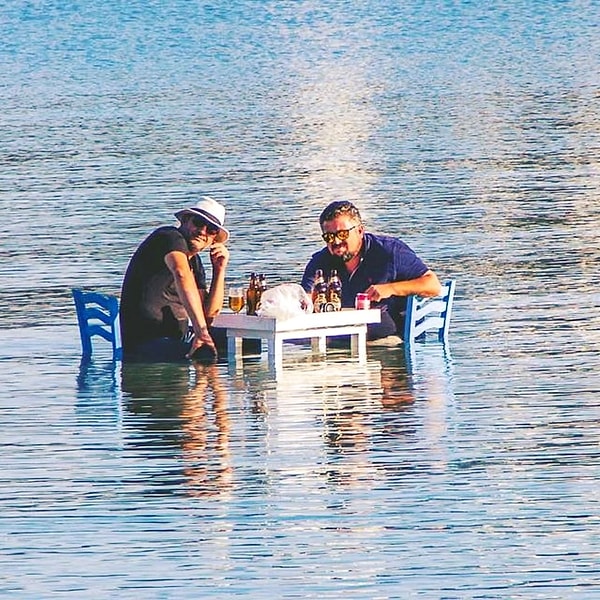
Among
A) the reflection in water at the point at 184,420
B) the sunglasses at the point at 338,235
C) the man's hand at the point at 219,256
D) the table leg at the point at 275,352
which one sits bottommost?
the reflection in water at the point at 184,420

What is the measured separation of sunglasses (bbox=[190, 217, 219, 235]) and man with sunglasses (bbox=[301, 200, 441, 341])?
692 mm

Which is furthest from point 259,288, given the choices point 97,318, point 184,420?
point 184,420

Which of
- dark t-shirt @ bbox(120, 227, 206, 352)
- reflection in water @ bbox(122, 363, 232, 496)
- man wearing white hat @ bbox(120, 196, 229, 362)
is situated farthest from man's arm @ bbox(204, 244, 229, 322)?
reflection in water @ bbox(122, 363, 232, 496)

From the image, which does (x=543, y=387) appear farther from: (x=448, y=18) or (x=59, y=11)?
(x=59, y=11)

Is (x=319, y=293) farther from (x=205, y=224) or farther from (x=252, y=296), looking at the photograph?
(x=205, y=224)

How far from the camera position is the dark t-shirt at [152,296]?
45.2 ft

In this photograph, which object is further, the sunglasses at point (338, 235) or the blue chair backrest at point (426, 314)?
the blue chair backrest at point (426, 314)

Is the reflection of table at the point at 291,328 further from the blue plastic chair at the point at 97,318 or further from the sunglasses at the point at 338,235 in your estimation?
the blue plastic chair at the point at 97,318

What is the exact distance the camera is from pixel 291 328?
13.4m

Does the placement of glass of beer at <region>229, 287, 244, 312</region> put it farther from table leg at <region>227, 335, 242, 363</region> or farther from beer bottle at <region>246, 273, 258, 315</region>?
table leg at <region>227, 335, 242, 363</region>

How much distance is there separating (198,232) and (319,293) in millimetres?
732

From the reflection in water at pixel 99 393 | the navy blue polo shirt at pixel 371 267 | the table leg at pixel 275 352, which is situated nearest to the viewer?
the reflection in water at pixel 99 393

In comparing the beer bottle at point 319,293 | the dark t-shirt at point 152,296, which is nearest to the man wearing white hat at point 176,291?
the dark t-shirt at point 152,296

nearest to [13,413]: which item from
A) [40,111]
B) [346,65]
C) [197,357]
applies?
[197,357]
